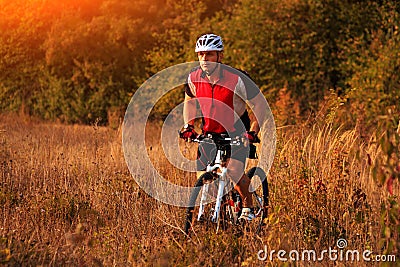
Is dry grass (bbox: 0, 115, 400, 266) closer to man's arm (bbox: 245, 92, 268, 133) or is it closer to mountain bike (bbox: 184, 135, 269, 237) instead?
mountain bike (bbox: 184, 135, 269, 237)

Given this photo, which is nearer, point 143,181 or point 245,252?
point 245,252

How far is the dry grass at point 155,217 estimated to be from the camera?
5523mm

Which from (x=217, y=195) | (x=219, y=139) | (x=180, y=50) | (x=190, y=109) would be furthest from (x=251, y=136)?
(x=180, y=50)

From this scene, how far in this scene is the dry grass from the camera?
5523mm

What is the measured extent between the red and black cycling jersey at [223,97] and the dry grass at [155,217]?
975mm

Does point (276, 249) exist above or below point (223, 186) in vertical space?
below

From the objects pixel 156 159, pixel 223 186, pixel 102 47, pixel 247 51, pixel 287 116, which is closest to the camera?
pixel 223 186

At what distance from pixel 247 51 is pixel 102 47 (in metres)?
5.40

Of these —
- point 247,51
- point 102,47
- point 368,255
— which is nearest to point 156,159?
point 368,255

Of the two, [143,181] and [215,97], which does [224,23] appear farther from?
[215,97]

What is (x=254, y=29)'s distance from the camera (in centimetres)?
1738

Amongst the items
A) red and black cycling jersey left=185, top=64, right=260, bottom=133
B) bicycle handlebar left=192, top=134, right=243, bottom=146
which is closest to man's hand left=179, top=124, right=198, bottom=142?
bicycle handlebar left=192, top=134, right=243, bottom=146

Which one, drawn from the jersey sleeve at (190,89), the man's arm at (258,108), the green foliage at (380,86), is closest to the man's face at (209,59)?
the jersey sleeve at (190,89)

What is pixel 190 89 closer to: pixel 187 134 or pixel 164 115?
pixel 187 134
